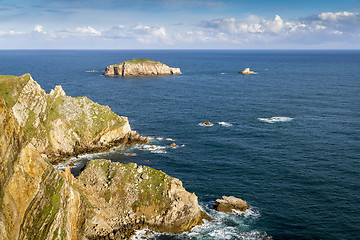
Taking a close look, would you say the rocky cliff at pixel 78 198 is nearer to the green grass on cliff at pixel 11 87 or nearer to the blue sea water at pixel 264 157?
the green grass on cliff at pixel 11 87

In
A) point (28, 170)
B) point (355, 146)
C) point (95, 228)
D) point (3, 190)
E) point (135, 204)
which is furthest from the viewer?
point (355, 146)

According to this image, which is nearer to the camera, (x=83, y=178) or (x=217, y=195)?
(x=83, y=178)

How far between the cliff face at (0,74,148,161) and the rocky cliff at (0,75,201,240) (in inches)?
118

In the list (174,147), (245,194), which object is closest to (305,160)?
(245,194)

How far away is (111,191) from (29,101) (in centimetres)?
4222

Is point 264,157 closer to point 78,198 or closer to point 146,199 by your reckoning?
point 146,199

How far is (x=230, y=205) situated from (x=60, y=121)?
181 ft

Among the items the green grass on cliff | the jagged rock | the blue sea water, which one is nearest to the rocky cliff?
the jagged rock

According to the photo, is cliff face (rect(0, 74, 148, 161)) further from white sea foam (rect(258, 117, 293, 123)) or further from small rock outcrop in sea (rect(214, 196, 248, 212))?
white sea foam (rect(258, 117, 293, 123))

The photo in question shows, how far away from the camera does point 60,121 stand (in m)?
92.5

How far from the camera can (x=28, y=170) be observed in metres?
41.5

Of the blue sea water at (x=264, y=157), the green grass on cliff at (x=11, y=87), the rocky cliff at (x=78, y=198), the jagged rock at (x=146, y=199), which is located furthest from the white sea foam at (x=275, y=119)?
the green grass on cliff at (x=11, y=87)

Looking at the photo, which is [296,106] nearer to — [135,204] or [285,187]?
[285,187]

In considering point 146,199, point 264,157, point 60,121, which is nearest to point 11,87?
point 60,121
